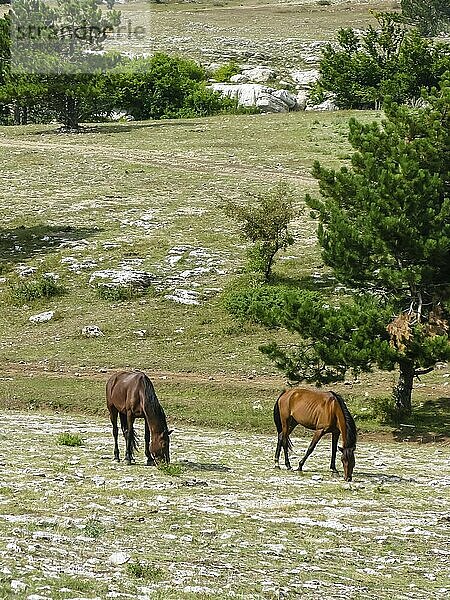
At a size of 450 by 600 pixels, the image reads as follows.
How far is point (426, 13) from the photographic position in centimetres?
15762

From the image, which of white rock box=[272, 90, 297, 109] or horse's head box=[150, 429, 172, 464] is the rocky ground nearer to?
horse's head box=[150, 429, 172, 464]

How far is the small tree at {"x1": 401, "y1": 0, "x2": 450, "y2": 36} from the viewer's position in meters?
156

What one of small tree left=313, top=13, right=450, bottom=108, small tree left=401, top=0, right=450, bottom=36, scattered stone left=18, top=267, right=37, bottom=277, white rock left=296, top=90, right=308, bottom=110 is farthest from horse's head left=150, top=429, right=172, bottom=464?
small tree left=401, top=0, right=450, bottom=36

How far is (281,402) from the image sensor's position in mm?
19156

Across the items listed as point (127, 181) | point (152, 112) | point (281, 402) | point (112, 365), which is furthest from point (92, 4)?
point (281, 402)

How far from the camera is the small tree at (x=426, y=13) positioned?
156125 mm

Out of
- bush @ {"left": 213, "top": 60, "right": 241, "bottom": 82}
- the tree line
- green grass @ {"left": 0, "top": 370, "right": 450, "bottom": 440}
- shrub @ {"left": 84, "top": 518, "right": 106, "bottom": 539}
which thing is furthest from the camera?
bush @ {"left": 213, "top": 60, "right": 241, "bottom": 82}

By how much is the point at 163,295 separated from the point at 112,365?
816 centimetres

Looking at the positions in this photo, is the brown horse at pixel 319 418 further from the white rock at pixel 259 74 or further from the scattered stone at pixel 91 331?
the white rock at pixel 259 74

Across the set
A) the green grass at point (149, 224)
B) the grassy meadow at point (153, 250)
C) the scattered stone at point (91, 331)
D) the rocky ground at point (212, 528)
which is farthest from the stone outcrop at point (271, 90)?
the rocky ground at point (212, 528)

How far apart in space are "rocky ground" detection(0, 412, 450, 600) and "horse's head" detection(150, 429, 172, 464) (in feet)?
1.11

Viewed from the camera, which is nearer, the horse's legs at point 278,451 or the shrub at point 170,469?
the shrub at point 170,469

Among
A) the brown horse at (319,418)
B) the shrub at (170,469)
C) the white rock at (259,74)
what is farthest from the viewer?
the white rock at (259,74)

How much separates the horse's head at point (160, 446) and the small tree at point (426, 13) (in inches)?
5922
